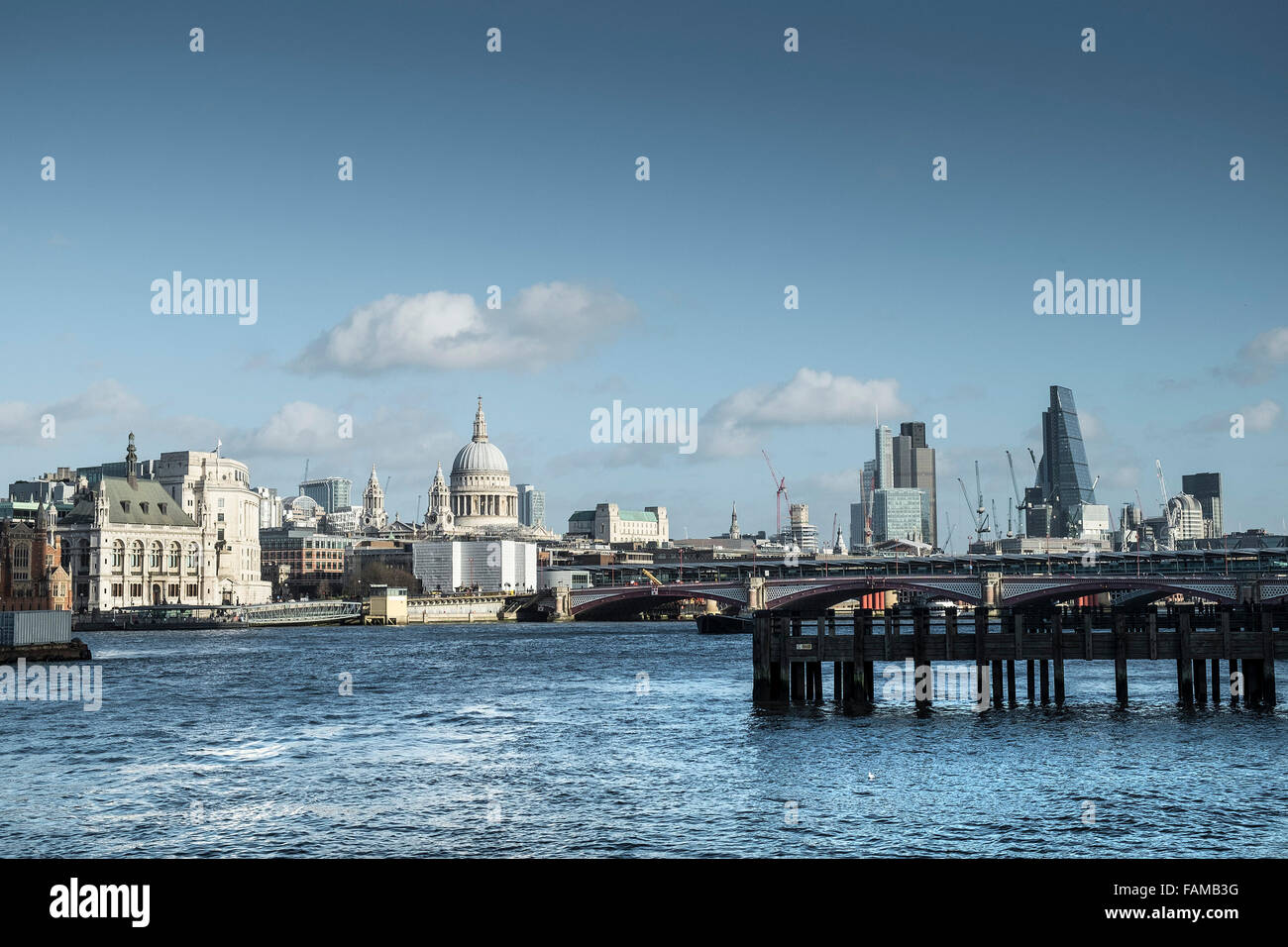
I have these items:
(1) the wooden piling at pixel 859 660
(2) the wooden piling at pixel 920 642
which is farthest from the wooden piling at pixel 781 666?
(2) the wooden piling at pixel 920 642

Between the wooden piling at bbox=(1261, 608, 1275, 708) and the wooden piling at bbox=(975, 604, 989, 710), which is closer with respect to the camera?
the wooden piling at bbox=(1261, 608, 1275, 708)

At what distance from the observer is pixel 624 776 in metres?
39.0

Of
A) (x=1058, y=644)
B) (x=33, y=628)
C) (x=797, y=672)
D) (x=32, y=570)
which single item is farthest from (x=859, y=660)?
(x=32, y=570)

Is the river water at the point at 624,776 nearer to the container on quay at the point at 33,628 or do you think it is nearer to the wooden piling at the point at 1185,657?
the wooden piling at the point at 1185,657

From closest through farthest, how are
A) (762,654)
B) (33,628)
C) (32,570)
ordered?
(762,654) < (33,628) < (32,570)

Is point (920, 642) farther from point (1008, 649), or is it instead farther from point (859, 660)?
point (1008, 649)

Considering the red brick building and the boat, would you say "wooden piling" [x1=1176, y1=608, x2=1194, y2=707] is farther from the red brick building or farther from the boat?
the red brick building

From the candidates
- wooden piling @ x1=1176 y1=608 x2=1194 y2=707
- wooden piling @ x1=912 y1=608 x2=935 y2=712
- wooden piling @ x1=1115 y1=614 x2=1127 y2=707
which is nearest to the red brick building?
wooden piling @ x1=912 y1=608 x2=935 y2=712

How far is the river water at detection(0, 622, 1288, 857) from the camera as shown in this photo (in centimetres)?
2936

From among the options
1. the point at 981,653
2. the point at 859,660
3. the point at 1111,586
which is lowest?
the point at 1111,586

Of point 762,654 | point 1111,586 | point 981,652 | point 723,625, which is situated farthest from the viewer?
point 723,625

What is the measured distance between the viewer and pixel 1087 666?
93188mm
